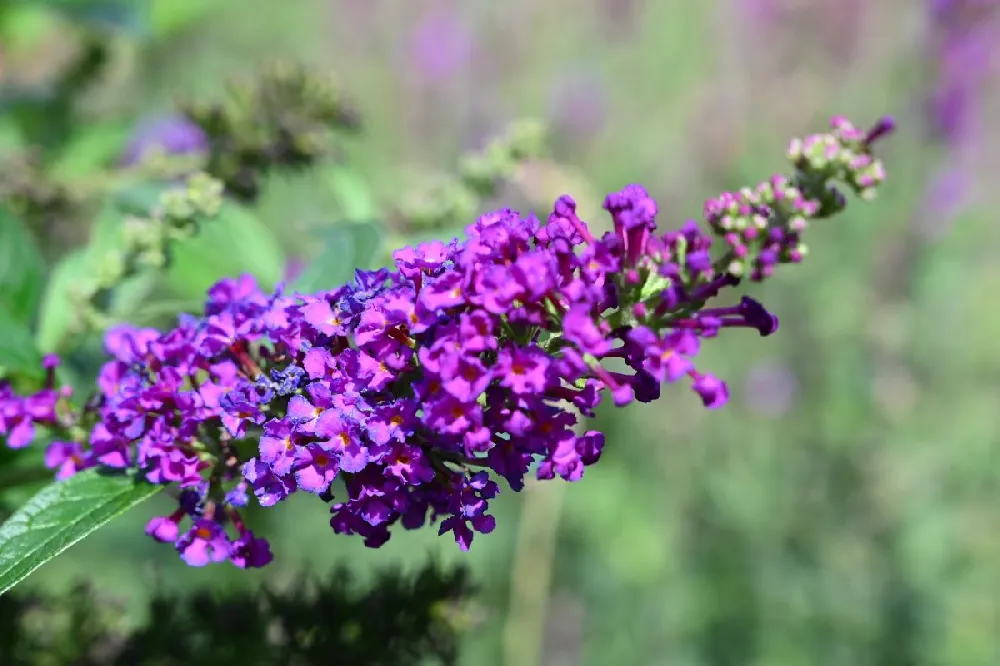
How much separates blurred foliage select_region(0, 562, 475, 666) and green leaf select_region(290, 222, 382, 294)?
678 mm

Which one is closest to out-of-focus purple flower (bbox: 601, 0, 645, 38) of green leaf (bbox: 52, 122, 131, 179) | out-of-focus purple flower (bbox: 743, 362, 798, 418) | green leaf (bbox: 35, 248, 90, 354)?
out-of-focus purple flower (bbox: 743, 362, 798, 418)

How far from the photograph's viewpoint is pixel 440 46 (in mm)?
8211

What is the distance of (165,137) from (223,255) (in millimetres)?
2077

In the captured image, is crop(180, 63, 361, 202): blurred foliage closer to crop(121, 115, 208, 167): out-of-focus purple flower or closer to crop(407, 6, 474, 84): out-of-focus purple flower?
crop(121, 115, 208, 167): out-of-focus purple flower

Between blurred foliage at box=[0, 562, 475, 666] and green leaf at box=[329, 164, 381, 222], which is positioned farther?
green leaf at box=[329, 164, 381, 222]

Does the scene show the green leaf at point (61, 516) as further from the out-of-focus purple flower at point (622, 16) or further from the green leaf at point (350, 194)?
the out-of-focus purple flower at point (622, 16)

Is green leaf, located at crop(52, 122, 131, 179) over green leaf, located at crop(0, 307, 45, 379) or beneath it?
over

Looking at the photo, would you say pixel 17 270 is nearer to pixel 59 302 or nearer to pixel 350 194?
pixel 59 302

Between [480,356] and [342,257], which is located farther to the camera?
[342,257]

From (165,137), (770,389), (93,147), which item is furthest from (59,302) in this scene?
(770,389)

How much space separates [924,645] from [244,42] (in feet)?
18.8

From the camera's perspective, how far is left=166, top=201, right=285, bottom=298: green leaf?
2203 millimetres

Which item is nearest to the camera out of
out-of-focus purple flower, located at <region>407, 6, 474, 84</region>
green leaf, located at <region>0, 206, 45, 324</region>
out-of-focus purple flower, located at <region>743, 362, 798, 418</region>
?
green leaf, located at <region>0, 206, 45, 324</region>

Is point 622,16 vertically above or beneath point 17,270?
above
